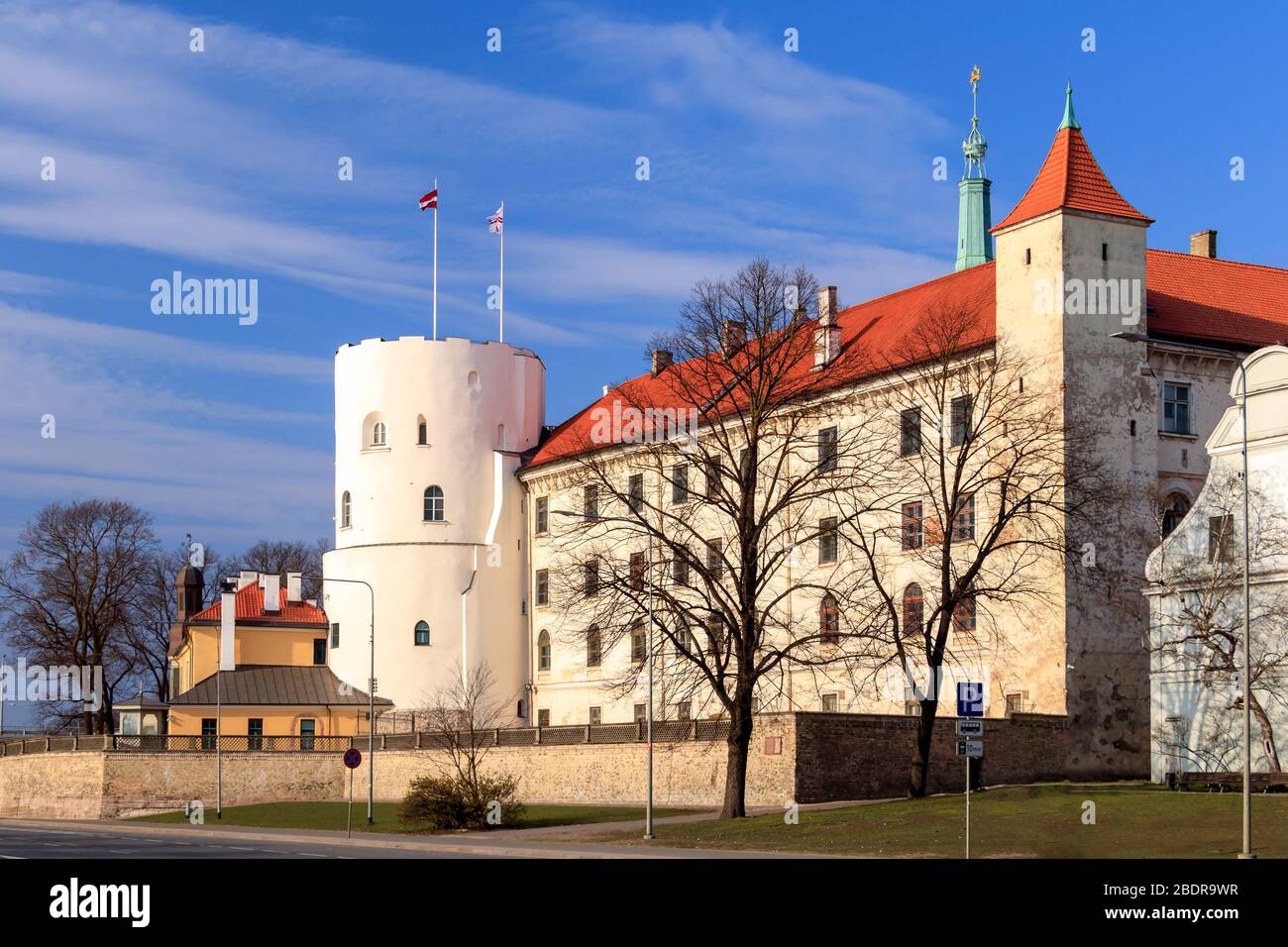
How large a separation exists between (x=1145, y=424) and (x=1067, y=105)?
1140 centimetres

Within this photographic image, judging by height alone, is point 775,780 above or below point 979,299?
below

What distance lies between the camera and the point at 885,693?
197 feet

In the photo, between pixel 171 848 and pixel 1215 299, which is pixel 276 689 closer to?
pixel 171 848

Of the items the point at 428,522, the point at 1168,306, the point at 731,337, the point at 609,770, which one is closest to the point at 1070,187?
the point at 1168,306

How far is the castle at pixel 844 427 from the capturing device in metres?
54.2

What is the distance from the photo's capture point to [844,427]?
64.2 m

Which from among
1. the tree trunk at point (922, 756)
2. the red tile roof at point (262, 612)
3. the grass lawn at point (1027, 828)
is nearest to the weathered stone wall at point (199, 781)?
the red tile roof at point (262, 612)

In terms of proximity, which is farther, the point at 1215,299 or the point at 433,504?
the point at 433,504

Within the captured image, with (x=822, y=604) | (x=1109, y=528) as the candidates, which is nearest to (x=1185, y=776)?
(x=1109, y=528)

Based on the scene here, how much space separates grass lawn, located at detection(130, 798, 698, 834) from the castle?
17.7 feet

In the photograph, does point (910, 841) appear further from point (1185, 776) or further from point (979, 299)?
point (979, 299)

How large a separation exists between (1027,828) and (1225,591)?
517 inches

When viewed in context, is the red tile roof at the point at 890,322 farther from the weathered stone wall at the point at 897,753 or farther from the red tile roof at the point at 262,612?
the red tile roof at the point at 262,612
